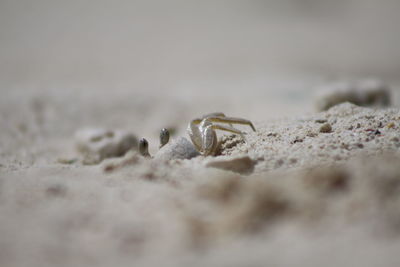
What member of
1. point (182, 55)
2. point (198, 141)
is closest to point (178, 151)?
point (198, 141)

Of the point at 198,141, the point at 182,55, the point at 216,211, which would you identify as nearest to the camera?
the point at 216,211

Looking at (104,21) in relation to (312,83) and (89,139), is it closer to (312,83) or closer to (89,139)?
(312,83)

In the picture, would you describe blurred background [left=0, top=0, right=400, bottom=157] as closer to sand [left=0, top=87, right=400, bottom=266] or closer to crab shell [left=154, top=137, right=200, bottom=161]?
crab shell [left=154, top=137, right=200, bottom=161]

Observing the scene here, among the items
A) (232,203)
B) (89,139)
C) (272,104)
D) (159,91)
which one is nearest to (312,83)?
(272,104)

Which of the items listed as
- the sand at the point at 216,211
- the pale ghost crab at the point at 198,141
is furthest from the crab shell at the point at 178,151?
the sand at the point at 216,211

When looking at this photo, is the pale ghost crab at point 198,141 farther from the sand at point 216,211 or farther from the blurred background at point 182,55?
the blurred background at point 182,55

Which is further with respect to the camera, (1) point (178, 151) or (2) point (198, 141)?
(2) point (198, 141)

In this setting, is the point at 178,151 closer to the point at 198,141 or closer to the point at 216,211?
the point at 198,141

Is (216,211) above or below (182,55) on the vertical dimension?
below
